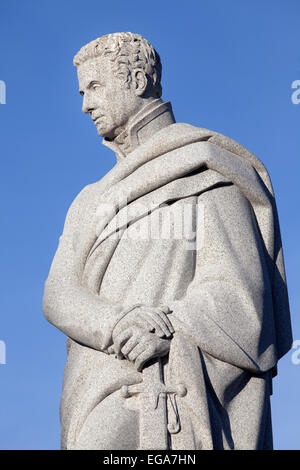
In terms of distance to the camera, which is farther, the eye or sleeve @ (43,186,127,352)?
the eye

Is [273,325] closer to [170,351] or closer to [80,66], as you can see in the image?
[170,351]

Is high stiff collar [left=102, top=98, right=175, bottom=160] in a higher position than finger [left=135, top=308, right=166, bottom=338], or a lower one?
higher

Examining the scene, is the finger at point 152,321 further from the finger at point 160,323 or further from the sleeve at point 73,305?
the sleeve at point 73,305

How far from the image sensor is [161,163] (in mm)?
8859

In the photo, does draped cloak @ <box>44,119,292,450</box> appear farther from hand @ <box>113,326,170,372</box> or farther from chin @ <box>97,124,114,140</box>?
chin @ <box>97,124,114,140</box>

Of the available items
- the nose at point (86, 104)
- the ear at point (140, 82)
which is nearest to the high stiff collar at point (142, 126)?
the ear at point (140, 82)

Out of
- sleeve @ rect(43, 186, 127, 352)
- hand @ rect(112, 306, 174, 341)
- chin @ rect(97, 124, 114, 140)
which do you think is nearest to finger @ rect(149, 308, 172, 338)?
hand @ rect(112, 306, 174, 341)

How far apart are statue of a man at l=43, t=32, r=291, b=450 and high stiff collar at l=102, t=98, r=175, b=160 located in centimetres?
1

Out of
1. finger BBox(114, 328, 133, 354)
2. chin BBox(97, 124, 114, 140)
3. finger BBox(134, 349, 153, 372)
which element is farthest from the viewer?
chin BBox(97, 124, 114, 140)

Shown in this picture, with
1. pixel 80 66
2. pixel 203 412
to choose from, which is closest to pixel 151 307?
pixel 203 412

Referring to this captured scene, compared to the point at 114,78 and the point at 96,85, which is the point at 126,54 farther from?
the point at 96,85

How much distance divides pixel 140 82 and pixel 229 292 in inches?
91.5

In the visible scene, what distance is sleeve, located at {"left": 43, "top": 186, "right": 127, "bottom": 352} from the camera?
8.20m

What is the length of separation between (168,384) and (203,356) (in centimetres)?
40
